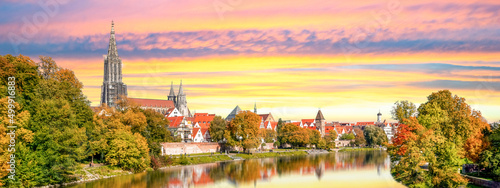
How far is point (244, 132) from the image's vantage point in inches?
3312

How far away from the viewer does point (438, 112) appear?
51.6 metres

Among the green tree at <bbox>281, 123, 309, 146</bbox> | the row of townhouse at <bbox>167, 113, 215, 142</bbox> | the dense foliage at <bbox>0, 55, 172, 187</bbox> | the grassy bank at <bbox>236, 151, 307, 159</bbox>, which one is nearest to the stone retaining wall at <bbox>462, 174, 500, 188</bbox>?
the dense foliage at <bbox>0, 55, 172, 187</bbox>

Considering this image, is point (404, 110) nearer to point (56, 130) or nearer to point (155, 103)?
point (56, 130)

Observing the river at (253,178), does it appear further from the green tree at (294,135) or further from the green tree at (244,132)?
the green tree at (294,135)

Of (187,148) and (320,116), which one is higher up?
(320,116)

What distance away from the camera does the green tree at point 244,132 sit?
277ft

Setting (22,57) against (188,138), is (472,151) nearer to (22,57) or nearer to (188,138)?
(22,57)

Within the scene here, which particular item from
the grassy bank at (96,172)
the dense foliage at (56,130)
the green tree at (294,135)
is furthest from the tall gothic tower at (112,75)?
the grassy bank at (96,172)

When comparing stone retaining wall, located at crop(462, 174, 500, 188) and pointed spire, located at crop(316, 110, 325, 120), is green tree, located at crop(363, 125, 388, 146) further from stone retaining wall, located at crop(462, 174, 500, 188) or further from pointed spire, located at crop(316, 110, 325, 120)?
stone retaining wall, located at crop(462, 174, 500, 188)

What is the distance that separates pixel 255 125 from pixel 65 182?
45111 millimetres

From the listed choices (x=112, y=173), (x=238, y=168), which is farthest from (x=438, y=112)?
(x=112, y=173)

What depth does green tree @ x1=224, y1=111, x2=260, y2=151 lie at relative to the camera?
84.4m

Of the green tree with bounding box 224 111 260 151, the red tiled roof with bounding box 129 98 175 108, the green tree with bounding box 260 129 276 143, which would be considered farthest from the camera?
the red tiled roof with bounding box 129 98 175 108

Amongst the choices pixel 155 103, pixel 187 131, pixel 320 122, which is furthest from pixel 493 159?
pixel 155 103
